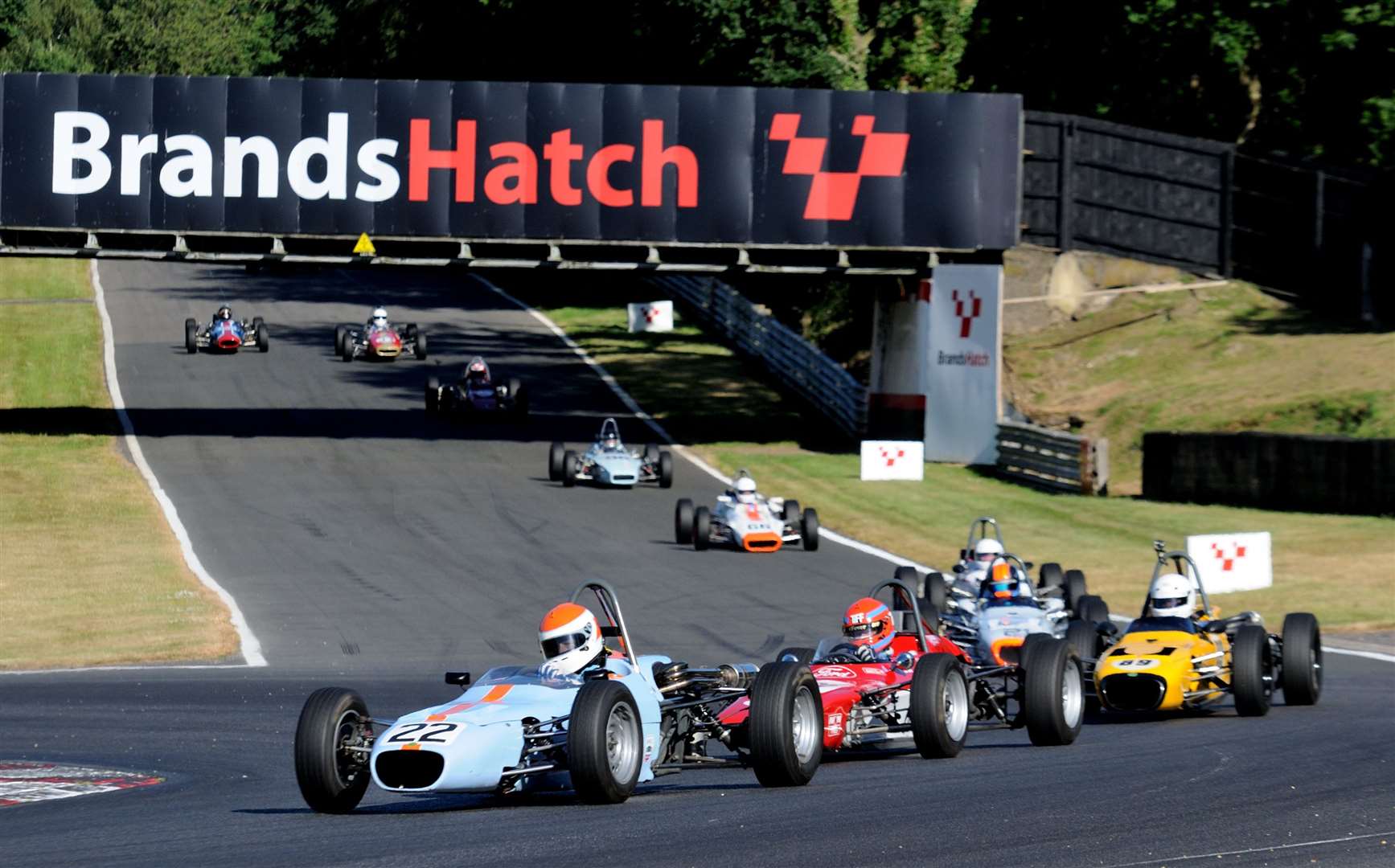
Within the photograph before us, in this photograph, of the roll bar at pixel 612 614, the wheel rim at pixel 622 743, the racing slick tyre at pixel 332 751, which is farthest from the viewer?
the roll bar at pixel 612 614

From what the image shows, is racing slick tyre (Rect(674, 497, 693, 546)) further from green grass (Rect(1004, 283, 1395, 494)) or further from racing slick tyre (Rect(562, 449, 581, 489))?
green grass (Rect(1004, 283, 1395, 494))

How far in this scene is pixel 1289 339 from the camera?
135 ft

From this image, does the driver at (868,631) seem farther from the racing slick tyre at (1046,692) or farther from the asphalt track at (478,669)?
the racing slick tyre at (1046,692)

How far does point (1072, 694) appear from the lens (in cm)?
1494

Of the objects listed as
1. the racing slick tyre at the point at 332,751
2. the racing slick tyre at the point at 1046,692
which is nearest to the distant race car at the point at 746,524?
the racing slick tyre at the point at 1046,692

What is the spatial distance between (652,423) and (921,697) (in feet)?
98.5

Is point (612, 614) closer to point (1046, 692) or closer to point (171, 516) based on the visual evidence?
point (1046, 692)

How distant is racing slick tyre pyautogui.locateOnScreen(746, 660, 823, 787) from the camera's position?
11.9m

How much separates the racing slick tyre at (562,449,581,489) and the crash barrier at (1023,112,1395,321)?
518 inches

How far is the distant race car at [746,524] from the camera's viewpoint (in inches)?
1137

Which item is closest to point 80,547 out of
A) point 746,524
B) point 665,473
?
point 746,524

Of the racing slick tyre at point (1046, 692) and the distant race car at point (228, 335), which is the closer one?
the racing slick tyre at point (1046, 692)

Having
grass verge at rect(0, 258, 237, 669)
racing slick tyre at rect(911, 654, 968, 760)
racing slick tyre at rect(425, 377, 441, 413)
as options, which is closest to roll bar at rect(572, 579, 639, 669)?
racing slick tyre at rect(911, 654, 968, 760)

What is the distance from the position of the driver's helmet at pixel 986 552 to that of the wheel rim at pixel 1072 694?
20.1 feet
